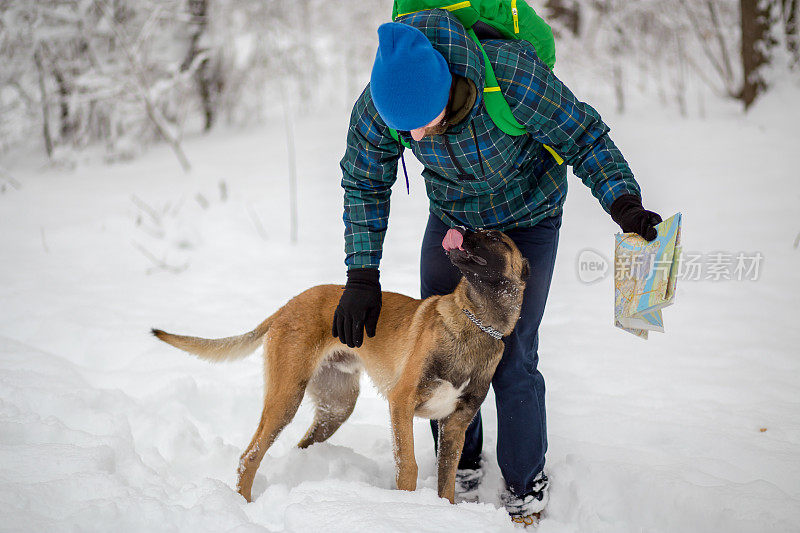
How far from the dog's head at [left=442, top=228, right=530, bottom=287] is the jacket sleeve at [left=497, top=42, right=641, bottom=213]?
1.34ft

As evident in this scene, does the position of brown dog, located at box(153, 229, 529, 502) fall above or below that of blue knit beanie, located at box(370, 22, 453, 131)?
below

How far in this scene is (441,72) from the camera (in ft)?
5.66

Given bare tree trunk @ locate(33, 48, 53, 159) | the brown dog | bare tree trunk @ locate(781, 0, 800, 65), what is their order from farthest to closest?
1. bare tree trunk @ locate(33, 48, 53, 159)
2. bare tree trunk @ locate(781, 0, 800, 65)
3. the brown dog

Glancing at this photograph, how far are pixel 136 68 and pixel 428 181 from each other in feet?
31.4

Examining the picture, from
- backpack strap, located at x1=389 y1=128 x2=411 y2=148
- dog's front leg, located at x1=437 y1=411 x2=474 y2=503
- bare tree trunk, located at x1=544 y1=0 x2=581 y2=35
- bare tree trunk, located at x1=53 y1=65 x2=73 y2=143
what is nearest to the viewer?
backpack strap, located at x1=389 y1=128 x2=411 y2=148

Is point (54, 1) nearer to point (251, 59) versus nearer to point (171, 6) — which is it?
point (171, 6)

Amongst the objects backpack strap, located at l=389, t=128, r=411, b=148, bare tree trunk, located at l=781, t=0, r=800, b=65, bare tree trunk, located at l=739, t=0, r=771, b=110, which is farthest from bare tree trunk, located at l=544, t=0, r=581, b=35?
backpack strap, located at l=389, t=128, r=411, b=148

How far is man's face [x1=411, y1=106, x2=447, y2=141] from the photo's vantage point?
1.84 m

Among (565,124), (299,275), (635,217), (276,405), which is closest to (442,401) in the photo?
(276,405)

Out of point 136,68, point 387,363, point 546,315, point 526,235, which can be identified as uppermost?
point 136,68

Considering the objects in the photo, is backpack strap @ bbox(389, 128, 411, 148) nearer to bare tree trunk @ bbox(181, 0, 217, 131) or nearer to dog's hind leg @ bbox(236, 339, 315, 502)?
dog's hind leg @ bbox(236, 339, 315, 502)

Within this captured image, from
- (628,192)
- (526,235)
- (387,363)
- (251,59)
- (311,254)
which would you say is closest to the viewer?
(628,192)

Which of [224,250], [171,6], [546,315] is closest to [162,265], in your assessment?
[224,250]

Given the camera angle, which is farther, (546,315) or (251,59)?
(251,59)
